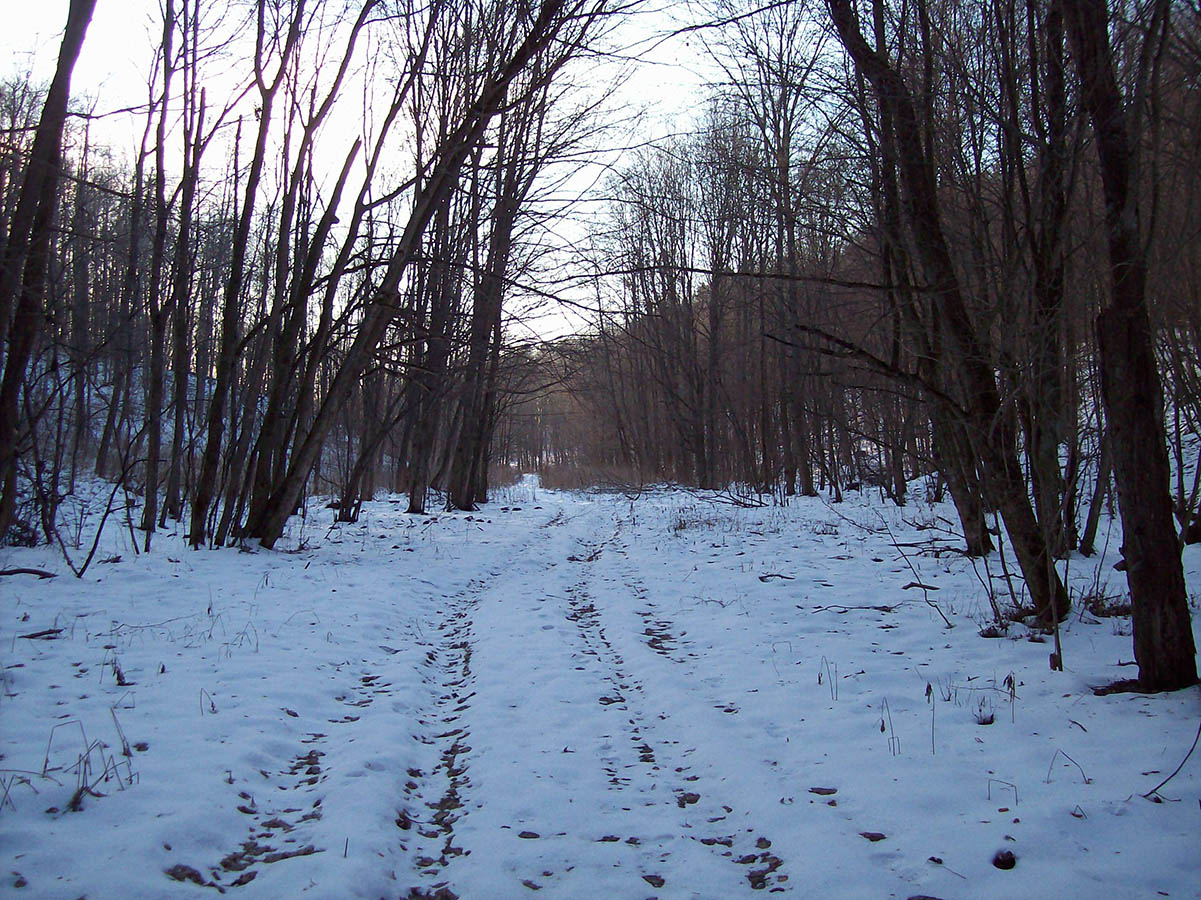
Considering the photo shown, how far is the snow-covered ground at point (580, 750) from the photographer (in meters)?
2.45

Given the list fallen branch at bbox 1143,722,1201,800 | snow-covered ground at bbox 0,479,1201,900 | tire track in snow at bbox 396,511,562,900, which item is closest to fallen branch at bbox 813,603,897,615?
snow-covered ground at bbox 0,479,1201,900

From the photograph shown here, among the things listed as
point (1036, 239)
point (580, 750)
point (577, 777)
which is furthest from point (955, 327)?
point (577, 777)

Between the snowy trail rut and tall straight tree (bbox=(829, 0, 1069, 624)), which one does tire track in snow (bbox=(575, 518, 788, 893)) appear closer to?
the snowy trail rut

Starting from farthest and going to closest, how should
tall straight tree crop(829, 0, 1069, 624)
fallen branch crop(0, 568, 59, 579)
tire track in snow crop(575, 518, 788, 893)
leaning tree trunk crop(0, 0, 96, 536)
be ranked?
1. fallen branch crop(0, 568, 59, 579)
2. tall straight tree crop(829, 0, 1069, 624)
3. leaning tree trunk crop(0, 0, 96, 536)
4. tire track in snow crop(575, 518, 788, 893)

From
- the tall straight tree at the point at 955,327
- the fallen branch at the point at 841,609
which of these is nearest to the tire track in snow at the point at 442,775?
the fallen branch at the point at 841,609

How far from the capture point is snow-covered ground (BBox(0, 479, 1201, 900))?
245cm

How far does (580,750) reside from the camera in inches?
139

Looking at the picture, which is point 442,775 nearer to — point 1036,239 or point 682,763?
point 682,763

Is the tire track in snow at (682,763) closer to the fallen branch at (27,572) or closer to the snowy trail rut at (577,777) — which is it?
the snowy trail rut at (577,777)

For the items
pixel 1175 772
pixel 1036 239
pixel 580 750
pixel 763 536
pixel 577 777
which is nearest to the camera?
pixel 1175 772

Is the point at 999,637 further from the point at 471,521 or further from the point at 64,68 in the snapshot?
the point at 471,521

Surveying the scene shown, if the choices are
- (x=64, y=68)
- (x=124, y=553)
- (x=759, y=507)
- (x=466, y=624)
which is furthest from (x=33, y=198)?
(x=759, y=507)

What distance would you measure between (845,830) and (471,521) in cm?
1402

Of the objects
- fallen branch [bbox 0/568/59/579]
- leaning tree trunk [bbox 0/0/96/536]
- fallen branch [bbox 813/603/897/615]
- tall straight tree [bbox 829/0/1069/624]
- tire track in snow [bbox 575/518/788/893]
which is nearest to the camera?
tire track in snow [bbox 575/518/788/893]
